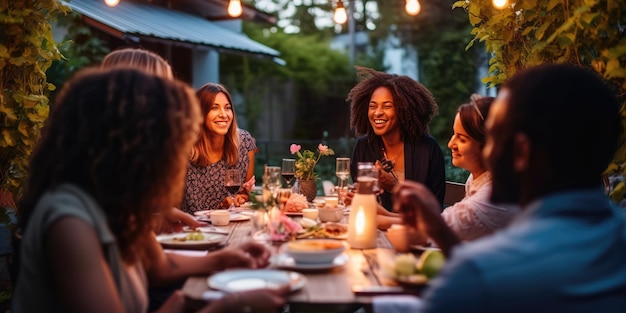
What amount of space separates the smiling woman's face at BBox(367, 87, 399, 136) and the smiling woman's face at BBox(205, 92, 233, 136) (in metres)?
1.05

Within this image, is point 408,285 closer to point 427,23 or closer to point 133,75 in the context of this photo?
point 133,75

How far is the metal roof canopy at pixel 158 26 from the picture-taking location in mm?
8398

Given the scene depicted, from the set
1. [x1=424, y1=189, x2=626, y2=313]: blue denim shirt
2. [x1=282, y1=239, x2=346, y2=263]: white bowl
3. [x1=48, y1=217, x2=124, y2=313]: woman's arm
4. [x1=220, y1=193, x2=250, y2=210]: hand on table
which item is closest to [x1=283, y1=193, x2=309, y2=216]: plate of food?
[x1=220, y1=193, x2=250, y2=210]: hand on table

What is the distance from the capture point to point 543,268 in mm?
1501

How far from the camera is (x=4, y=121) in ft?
12.2

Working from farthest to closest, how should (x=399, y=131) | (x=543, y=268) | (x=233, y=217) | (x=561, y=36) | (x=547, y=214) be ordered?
(x=399, y=131)
(x=233, y=217)
(x=561, y=36)
(x=547, y=214)
(x=543, y=268)

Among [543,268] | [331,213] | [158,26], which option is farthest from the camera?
[158,26]

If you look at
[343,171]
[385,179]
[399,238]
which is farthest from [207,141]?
[399,238]

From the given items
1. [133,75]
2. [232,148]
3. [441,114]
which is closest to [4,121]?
[232,148]

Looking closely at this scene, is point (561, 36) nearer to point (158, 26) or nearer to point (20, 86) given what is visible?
point (20, 86)

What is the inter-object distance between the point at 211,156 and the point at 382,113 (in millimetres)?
1255

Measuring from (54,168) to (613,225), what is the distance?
148cm

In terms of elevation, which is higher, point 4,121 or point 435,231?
point 4,121

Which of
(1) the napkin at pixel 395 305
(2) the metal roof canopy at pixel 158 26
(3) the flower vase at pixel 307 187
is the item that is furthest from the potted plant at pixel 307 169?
(2) the metal roof canopy at pixel 158 26
